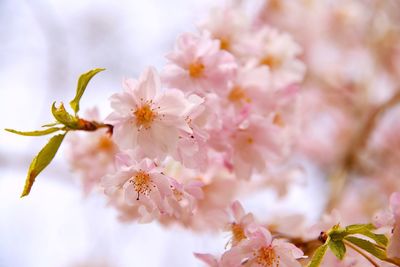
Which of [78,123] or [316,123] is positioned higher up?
[316,123]

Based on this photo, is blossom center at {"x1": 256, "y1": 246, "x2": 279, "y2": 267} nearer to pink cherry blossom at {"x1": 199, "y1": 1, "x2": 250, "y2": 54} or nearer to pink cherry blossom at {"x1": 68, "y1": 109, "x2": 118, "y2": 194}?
pink cherry blossom at {"x1": 68, "y1": 109, "x2": 118, "y2": 194}

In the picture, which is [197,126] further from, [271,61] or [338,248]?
[271,61]

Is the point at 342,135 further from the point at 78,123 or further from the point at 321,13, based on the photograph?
the point at 78,123

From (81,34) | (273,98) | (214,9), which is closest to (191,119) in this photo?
(273,98)

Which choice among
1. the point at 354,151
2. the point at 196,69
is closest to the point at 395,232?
the point at 196,69

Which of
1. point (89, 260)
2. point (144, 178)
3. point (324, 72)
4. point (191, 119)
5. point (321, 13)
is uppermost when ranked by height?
point (321, 13)

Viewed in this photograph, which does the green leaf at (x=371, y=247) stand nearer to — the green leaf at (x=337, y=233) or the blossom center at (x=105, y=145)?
the green leaf at (x=337, y=233)
